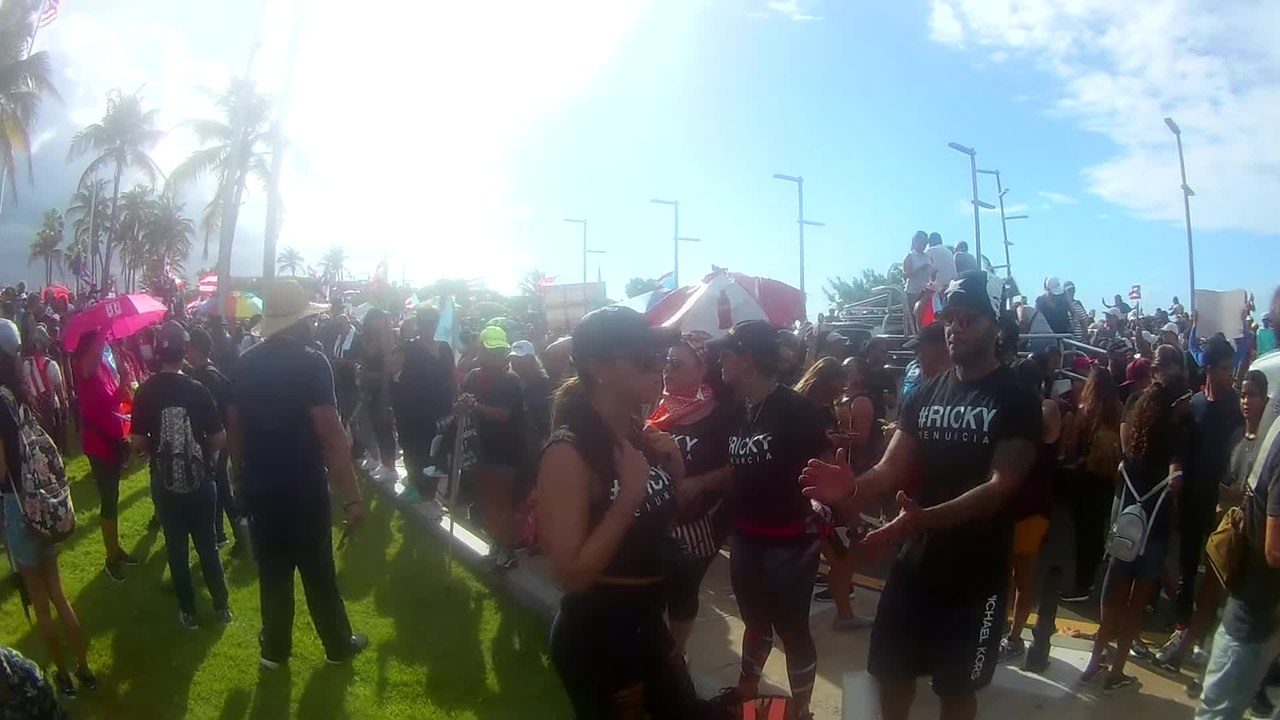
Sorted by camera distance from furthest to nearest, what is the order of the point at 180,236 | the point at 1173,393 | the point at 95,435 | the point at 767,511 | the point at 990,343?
the point at 180,236 → the point at 95,435 → the point at 1173,393 → the point at 767,511 → the point at 990,343

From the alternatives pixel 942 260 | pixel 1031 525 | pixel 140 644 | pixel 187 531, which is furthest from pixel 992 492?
pixel 942 260

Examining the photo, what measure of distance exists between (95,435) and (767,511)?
19.1 ft

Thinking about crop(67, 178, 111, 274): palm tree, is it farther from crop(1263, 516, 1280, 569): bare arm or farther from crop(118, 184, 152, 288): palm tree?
crop(1263, 516, 1280, 569): bare arm

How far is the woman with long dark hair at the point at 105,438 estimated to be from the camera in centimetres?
649

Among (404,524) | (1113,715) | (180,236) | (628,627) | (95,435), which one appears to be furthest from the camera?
(180,236)

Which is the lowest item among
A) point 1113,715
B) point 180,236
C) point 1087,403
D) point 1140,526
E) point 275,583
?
point 1113,715

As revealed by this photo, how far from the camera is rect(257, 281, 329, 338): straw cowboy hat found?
457 cm

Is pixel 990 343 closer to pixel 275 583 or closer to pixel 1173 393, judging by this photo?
pixel 1173 393

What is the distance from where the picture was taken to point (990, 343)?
10.7ft

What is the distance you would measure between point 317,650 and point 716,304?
523 centimetres

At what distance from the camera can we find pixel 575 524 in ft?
8.19

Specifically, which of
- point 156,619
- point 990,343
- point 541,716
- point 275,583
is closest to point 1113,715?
point 990,343

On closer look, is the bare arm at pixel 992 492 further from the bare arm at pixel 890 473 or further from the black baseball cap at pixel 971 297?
the black baseball cap at pixel 971 297

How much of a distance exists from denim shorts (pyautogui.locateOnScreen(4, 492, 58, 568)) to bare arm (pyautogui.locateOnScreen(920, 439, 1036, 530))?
4.35m
